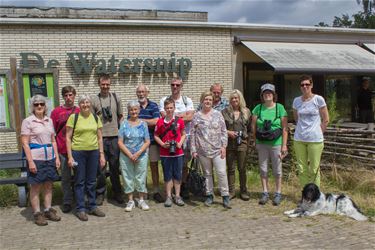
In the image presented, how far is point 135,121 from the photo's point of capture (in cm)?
602

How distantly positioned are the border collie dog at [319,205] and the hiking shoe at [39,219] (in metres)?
3.08

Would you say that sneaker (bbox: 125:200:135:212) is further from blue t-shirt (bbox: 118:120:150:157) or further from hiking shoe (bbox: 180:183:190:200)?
hiking shoe (bbox: 180:183:190:200)

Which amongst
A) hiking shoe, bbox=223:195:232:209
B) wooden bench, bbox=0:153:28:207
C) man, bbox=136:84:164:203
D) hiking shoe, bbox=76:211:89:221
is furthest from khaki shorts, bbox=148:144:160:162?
wooden bench, bbox=0:153:28:207

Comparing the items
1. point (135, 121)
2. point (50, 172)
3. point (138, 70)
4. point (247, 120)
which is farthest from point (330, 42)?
point (50, 172)

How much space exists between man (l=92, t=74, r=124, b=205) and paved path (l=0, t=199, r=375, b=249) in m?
0.50

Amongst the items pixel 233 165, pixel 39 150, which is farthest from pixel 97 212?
pixel 233 165

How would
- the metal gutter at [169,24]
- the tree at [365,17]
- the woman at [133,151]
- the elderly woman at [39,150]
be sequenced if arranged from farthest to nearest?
the tree at [365,17] → the metal gutter at [169,24] → the woman at [133,151] → the elderly woman at [39,150]

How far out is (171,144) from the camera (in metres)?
6.04

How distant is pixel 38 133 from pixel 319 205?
366 centimetres

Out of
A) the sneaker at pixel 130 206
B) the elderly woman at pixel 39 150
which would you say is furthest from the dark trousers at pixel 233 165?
the elderly woman at pixel 39 150

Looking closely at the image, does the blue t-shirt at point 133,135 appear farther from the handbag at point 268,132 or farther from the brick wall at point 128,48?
the brick wall at point 128,48

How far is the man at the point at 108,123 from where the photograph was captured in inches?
242

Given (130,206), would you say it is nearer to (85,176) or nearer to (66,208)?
(85,176)

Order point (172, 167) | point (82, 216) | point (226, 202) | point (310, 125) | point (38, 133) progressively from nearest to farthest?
point (38, 133), point (82, 216), point (310, 125), point (226, 202), point (172, 167)
